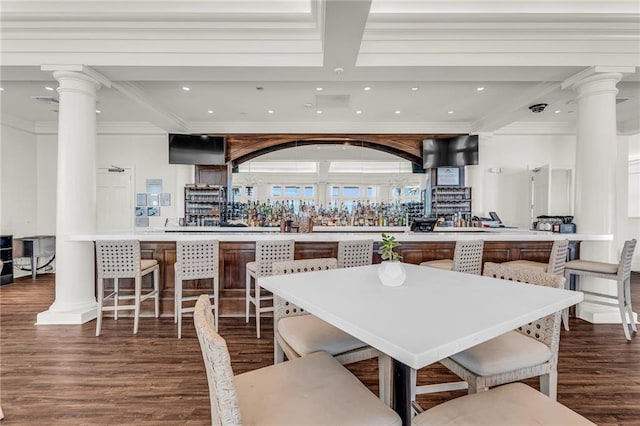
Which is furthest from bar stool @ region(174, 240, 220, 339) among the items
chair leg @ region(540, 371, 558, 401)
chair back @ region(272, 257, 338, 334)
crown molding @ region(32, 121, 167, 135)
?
crown molding @ region(32, 121, 167, 135)

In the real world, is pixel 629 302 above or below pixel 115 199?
below

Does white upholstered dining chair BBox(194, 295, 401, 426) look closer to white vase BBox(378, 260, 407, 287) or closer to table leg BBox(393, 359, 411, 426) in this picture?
table leg BBox(393, 359, 411, 426)

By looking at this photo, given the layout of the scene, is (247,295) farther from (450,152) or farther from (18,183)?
(18,183)

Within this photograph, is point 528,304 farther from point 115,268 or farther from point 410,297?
point 115,268

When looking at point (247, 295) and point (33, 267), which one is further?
point (33, 267)

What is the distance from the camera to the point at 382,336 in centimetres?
112

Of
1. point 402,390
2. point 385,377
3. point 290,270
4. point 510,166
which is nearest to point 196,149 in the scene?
point 290,270

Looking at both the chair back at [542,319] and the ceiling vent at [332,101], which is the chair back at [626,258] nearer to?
the chair back at [542,319]

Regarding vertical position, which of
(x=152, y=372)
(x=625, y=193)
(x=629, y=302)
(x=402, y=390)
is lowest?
(x=152, y=372)

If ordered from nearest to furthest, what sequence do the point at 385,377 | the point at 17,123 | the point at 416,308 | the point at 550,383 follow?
the point at 416,308 → the point at 385,377 → the point at 550,383 → the point at 17,123

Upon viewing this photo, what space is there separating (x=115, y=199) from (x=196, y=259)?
503 centimetres

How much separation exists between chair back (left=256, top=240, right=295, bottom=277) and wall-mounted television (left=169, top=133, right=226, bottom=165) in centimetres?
414

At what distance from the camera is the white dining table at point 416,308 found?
1092 millimetres

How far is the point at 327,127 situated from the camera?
7141 mm
